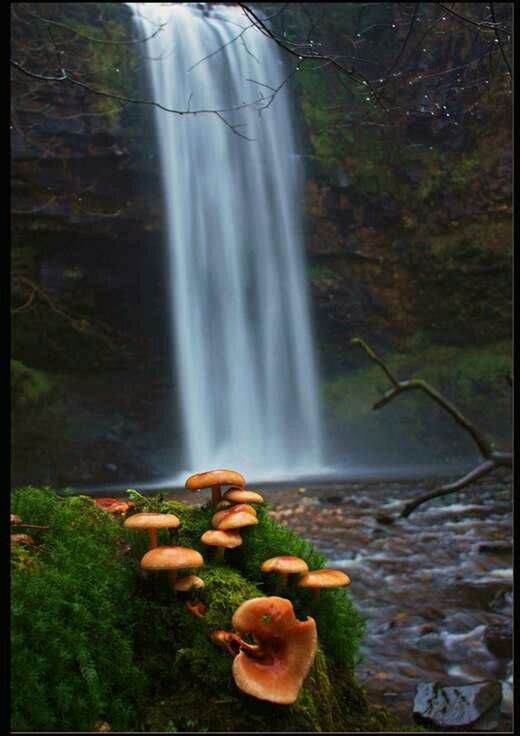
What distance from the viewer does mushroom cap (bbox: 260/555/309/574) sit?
1962 mm

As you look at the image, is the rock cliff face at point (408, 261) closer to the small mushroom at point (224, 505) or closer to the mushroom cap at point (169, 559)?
the small mushroom at point (224, 505)

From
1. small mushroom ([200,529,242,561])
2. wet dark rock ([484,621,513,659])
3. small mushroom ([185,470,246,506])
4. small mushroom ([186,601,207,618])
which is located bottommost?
wet dark rock ([484,621,513,659])

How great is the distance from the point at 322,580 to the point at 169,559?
55 cm

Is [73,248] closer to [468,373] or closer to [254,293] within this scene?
[254,293]

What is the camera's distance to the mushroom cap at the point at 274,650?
1598 mm

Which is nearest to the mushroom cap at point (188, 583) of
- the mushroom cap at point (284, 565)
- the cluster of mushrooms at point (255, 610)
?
the cluster of mushrooms at point (255, 610)

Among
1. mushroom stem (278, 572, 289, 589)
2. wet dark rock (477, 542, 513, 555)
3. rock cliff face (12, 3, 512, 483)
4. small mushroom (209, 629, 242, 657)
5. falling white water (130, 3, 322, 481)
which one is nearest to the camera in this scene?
small mushroom (209, 629, 242, 657)

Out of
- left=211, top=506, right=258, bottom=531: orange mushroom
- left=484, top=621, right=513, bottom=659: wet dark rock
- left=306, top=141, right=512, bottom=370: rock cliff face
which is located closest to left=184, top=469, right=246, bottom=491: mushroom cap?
left=211, top=506, right=258, bottom=531: orange mushroom

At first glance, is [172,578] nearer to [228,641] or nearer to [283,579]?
[228,641]

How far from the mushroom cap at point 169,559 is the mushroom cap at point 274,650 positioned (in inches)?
8.9

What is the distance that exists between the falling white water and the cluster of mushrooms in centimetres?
1270

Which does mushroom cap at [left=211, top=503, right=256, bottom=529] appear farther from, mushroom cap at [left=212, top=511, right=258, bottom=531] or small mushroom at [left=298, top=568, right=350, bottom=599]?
small mushroom at [left=298, top=568, right=350, bottom=599]
